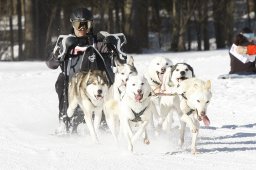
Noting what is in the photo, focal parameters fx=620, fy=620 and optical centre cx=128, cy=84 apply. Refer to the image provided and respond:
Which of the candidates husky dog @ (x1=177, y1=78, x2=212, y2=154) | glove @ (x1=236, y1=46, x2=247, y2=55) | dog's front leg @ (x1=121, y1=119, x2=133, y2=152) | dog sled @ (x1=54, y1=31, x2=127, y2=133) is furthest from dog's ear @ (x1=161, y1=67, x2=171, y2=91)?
glove @ (x1=236, y1=46, x2=247, y2=55)

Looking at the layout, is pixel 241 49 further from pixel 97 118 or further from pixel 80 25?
pixel 97 118

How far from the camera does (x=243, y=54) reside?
587 inches

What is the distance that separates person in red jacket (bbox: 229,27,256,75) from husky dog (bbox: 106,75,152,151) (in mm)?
8548

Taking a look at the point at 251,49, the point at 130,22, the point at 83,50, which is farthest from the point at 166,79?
the point at 130,22

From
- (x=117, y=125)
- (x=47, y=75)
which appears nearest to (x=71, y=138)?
(x=117, y=125)

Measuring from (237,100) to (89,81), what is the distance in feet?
16.2

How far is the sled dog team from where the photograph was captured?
6.43 metres

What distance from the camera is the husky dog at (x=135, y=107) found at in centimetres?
638

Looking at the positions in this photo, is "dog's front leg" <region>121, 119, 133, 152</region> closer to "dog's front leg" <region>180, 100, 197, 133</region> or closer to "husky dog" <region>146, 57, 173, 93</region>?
"dog's front leg" <region>180, 100, 197, 133</region>

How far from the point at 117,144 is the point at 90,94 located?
2.27 feet

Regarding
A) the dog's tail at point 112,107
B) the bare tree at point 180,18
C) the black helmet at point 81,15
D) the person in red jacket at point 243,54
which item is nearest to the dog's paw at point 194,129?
the dog's tail at point 112,107

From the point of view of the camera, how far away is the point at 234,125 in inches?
350

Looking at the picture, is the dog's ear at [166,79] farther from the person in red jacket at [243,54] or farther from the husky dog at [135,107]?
the person in red jacket at [243,54]

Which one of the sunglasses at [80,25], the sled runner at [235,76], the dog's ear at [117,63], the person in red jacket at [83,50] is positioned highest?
the sunglasses at [80,25]
